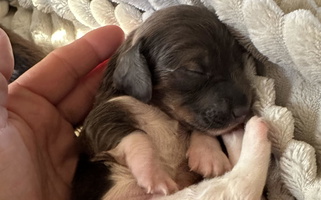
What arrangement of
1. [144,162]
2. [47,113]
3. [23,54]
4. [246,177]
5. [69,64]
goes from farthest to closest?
[23,54] → [69,64] → [47,113] → [144,162] → [246,177]

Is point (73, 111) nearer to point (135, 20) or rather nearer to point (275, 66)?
point (135, 20)

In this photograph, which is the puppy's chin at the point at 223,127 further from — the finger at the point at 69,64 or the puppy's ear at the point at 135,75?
the finger at the point at 69,64

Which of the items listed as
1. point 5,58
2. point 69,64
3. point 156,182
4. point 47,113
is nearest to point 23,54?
point 69,64

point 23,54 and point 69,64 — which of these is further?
point 23,54

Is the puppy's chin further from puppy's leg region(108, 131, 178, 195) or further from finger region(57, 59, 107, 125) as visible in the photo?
finger region(57, 59, 107, 125)

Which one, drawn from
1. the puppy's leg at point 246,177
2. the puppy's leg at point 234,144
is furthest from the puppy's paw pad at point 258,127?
the puppy's leg at point 234,144

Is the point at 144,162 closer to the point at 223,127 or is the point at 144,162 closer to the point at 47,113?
the point at 223,127

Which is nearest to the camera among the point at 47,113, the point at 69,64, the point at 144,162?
the point at 144,162

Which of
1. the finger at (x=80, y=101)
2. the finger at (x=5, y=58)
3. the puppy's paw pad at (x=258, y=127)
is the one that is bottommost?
the finger at (x=80, y=101)
